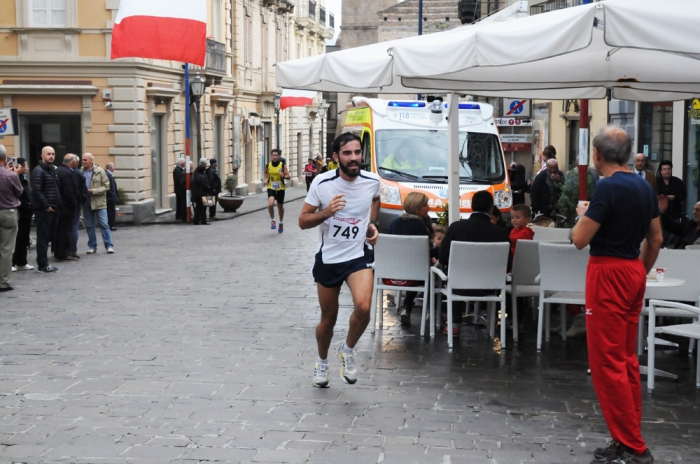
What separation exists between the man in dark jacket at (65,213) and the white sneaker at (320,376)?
10.1 metres

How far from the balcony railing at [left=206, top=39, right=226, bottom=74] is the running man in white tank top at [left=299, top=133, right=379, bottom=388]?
28.0m

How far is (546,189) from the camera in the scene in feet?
62.0

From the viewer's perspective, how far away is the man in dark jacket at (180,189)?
27.1 meters

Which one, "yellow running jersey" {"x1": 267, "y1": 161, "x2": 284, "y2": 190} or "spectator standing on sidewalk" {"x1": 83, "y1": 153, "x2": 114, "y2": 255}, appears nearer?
"spectator standing on sidewalk" {"x1": 83, "y1": 153, "x2": 114, "y2": 255}

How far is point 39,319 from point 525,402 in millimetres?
5850

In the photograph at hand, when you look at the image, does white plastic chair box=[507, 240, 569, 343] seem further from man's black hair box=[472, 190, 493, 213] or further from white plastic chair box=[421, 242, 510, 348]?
man's black hair box=[472, 190, 493, 213]

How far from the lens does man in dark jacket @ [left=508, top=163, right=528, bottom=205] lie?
20.4 metres

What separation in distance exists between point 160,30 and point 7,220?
22.2ft

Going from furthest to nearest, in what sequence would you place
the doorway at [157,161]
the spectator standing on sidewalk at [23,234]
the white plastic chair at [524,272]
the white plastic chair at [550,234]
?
the doorway at [157,161] < the spectator standing on sidewalk at [23,234] < the white plastic chair at [550,234] < the white plastic chair at [524,272]

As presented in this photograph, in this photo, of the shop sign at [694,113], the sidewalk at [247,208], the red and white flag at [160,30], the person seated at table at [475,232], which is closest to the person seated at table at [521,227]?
the person seated at table at [475,232]

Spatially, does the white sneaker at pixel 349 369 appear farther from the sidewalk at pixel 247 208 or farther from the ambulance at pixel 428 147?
the sidewalk at pixel 247 208

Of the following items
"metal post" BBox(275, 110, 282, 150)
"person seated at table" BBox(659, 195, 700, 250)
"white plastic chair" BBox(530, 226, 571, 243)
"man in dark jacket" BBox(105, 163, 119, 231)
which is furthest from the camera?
"metal post" BBox(275, 110, 282, 150)

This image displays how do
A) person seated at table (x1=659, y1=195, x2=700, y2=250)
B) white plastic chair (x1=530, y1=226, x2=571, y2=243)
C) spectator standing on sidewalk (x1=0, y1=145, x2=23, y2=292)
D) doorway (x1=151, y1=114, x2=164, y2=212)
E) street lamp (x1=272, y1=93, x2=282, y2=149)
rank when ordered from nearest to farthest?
person seated at table (x1=659, y1=195, x2=700, y2=250) < white plastic chair (x1=530, y1=226, x2=571, y2=243) < spectator standing on sidewalk (x1=0, y1=145, x2=23, y2=292) < doorway (x1=151, y1=114, x2=164, y2=212) < street lamp (x1=272, y1=93, x2=282, y2=149)

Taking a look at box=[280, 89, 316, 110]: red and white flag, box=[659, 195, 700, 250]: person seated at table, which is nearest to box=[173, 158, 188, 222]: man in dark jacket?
box=[280, 89, 316, 110]: red and white flag
